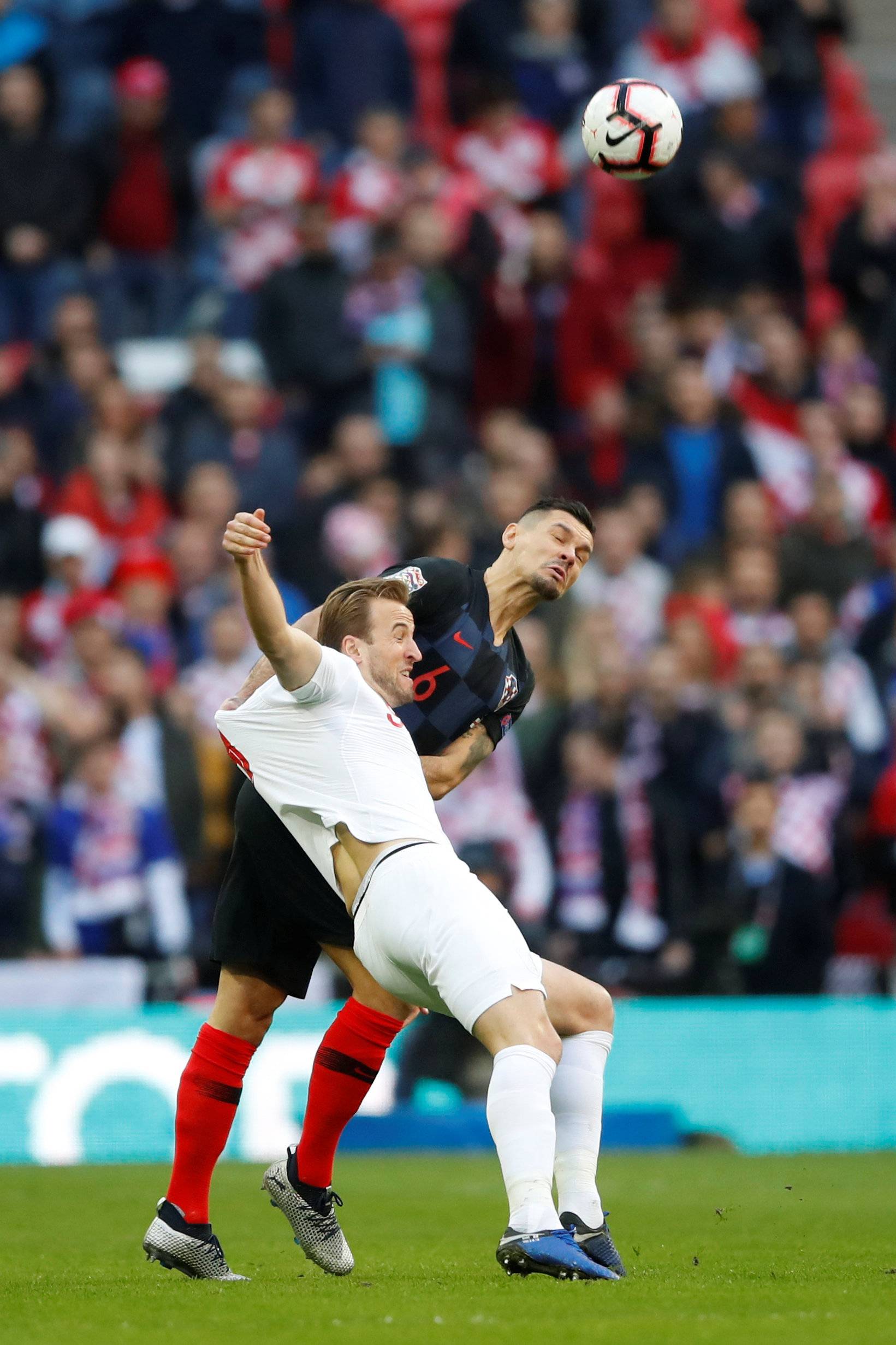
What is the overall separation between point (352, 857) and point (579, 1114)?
3.51 ft

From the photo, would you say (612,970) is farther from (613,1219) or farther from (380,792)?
(380,792)

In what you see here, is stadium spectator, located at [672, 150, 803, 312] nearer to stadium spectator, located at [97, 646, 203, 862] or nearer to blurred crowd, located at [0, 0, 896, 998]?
blurred crowd, located at [0, 0, 896, 998]

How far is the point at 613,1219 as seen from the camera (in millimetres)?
8047

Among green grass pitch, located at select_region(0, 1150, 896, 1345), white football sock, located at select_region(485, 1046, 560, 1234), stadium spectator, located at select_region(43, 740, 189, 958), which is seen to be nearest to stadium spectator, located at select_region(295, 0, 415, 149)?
stadium spectator, located at select_region(43, 740, 189, 958)

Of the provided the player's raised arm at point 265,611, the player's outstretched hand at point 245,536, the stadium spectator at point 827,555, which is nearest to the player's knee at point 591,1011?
the player's raised arm at point 265,611

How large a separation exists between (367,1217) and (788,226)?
35.0ft

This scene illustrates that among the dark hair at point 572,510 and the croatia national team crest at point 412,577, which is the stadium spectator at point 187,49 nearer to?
the dark hair at point 572,510

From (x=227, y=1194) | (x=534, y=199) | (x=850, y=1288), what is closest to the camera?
(x=850, y=1288)

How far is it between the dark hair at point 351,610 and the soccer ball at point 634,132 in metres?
2.80

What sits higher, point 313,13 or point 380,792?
point 313,13

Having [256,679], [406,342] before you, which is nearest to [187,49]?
[406,342]

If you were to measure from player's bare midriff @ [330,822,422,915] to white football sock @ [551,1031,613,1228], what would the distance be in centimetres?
85

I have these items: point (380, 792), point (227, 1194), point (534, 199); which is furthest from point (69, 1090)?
point (534, 199)

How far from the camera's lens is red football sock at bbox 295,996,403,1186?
21.0 ft
